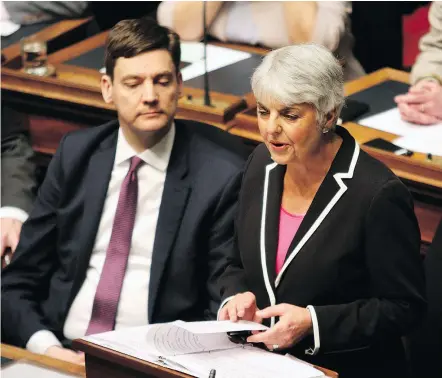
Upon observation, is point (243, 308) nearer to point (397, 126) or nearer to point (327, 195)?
point (327, 195)

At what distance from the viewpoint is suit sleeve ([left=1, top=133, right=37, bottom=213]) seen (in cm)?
325

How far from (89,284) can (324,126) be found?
1.02 meters

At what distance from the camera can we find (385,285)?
2188 mm

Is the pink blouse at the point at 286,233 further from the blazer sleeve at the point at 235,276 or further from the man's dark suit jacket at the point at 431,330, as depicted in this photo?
the man's dark suit jacket at the point at 431,330

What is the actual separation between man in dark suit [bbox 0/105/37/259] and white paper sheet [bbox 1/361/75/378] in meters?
0.67

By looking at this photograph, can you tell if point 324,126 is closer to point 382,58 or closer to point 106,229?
point 106,229

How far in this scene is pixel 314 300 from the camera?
7.40 ft

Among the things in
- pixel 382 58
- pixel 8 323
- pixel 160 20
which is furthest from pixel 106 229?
pixel 382 58

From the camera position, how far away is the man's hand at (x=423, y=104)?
3252 mm

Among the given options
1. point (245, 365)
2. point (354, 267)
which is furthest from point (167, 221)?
point (245, 365)

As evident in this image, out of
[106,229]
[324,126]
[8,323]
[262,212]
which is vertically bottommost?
[8,323]

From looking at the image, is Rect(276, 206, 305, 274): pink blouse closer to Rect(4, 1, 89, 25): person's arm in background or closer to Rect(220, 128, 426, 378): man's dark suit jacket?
Rect(220, 128, 426, 378): man's dark suit jacket

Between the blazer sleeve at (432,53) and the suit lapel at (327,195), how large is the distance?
4.13ft

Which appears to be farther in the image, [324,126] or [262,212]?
[262,212]
